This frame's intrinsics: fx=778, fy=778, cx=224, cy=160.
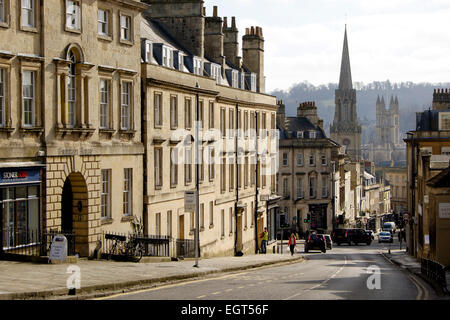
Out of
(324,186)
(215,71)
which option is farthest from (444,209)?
(324,186)

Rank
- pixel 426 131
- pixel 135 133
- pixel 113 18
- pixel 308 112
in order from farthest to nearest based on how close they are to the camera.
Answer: pixel 308 112
pixel 426 131
pixel 135 133
pixel 113 18

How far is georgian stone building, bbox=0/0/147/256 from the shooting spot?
27609mm

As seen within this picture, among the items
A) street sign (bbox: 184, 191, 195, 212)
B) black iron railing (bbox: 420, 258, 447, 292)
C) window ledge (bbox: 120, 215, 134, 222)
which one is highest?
street sign (bbox: 184, 191, 195, 212)

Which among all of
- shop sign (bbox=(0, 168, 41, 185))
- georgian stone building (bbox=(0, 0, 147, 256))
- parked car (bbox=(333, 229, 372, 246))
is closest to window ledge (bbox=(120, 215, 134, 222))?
georgian stone building (bbox=(0, 0, 147, 256))

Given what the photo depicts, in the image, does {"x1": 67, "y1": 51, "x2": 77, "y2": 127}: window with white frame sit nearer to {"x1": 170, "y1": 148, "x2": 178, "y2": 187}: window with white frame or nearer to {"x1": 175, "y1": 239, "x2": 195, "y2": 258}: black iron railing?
{"x1": 170, "y1": 148, "x2": 178, "y2": 187}: window with white frame

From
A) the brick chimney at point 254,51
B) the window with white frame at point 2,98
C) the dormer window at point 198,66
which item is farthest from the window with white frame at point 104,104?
the brick chimney at point 254,51

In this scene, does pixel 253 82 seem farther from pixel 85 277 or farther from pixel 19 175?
pixel 85 277

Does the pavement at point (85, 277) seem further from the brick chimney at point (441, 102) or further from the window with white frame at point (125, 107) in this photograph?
the brick chimney at point (441, 102)

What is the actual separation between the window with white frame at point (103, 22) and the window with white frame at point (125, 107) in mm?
2733

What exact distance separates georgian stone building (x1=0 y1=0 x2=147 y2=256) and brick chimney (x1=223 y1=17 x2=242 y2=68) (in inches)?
1098
